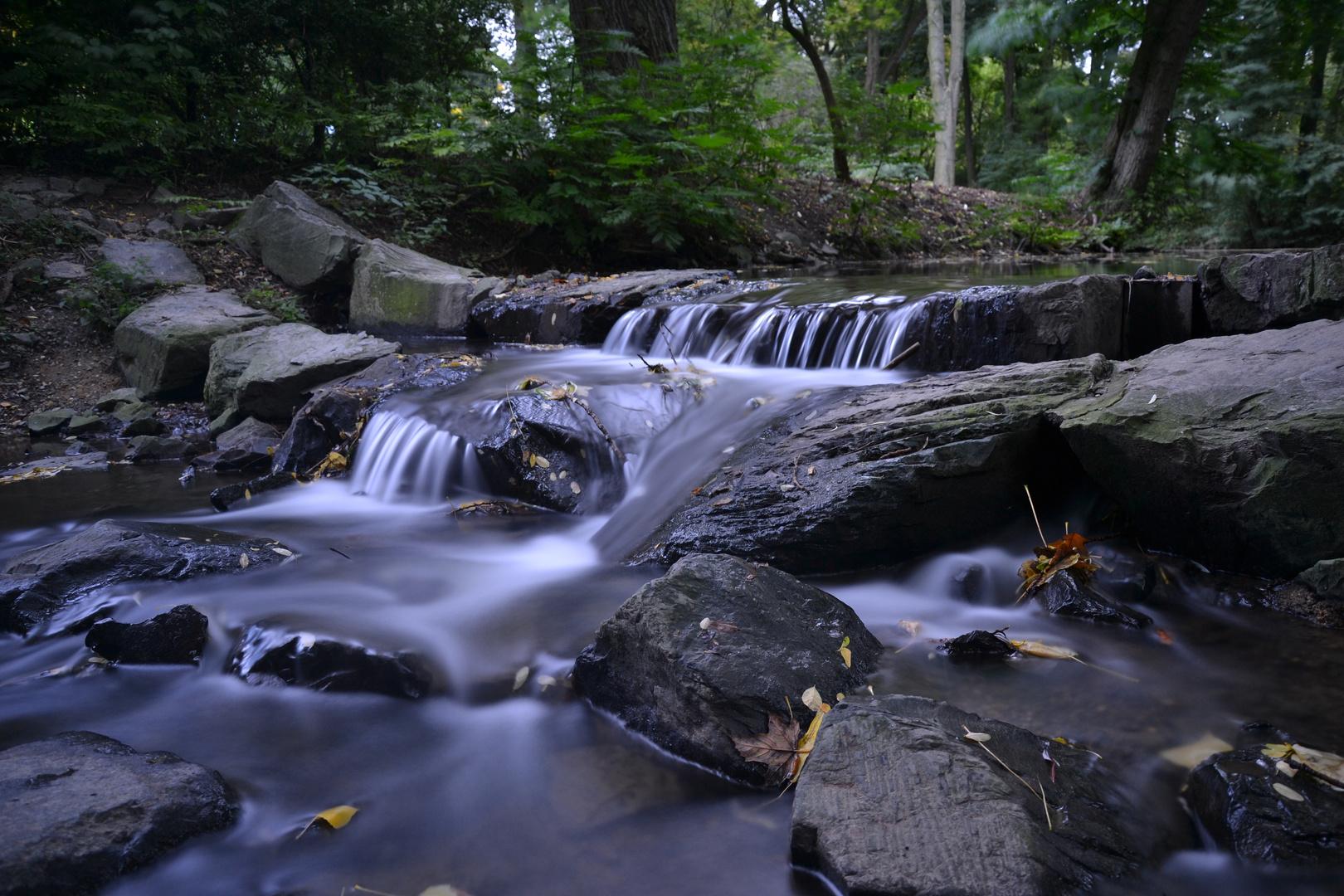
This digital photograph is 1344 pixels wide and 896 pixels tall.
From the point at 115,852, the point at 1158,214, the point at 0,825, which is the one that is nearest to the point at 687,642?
the point at 115,852

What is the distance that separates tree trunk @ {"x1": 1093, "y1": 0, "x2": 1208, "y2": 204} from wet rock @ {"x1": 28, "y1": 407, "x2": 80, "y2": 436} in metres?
15.4

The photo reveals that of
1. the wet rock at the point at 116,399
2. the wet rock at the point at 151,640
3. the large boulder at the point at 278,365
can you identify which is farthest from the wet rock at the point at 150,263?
the wet rock at the point at 151,640

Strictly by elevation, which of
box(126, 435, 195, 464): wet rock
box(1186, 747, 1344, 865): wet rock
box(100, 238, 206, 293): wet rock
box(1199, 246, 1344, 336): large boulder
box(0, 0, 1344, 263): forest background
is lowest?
box(1186, 747, 1344, 865): wet rock

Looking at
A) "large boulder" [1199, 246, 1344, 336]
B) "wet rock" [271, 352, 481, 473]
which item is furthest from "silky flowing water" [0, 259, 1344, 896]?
"large boulder" [1199, 246, 1344, 336]

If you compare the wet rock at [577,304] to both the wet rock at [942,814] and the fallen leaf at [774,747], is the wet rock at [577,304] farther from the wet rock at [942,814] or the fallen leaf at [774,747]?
the wet rock at [942,814]

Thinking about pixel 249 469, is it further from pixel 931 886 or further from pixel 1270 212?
pixel 1270 212

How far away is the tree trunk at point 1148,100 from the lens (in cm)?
1121

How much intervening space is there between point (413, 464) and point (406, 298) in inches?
149

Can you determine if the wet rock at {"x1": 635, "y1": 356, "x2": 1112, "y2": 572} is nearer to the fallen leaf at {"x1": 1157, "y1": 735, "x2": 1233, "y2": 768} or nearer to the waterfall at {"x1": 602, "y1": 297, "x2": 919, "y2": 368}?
the fallen leaf at {"x1": 1157, "y1": 735, "x2": 1233, "y2": 768}

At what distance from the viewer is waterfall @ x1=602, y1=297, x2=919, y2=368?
5.60m

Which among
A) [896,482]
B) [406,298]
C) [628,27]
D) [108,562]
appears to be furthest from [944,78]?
[108,562]

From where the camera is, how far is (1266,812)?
1772 millimetres

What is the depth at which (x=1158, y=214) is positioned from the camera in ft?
44.9

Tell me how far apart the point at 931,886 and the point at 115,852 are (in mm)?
1963
